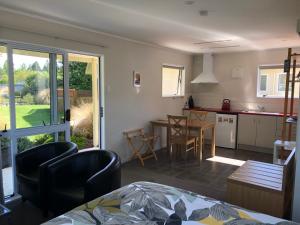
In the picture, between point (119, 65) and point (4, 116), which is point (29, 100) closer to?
point (4, 116)

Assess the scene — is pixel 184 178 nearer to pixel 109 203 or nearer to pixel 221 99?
pixel 109 203

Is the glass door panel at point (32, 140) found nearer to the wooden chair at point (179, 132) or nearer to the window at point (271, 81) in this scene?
the wooden chair at point (179, 132)

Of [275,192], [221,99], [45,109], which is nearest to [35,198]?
[45,109]

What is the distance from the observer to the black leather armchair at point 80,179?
230 centimetres

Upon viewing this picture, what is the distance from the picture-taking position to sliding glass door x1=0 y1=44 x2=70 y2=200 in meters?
3.02

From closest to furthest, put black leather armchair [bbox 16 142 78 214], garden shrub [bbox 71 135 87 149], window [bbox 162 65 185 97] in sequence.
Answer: black leather armchair [bbox 16 142 78 214], garden shrub [bbox 71 135 87 149], window [bbox 162 65 185 97]

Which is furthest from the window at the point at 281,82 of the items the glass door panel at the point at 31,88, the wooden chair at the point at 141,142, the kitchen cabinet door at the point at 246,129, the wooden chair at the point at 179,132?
the glass door panel at the point at 31,88

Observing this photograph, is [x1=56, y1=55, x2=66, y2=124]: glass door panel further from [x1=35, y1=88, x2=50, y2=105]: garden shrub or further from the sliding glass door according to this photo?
[x1=35, y1=88, x2=50, y2=105]: garden shrub

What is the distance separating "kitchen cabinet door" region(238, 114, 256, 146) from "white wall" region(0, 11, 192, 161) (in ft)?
5.32

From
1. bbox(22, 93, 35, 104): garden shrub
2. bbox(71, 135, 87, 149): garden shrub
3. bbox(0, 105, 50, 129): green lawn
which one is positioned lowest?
bbox(71, 135, 87, 149): garden shrub

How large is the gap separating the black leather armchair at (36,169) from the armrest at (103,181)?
63 centimetres

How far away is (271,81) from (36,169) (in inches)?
209

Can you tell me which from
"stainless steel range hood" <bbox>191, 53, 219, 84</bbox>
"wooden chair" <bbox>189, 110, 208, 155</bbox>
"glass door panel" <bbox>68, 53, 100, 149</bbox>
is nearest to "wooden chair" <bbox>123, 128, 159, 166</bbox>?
"wooden chair" <bbox>189, 110, 208, 155</bbox>

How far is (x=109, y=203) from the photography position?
5.83 ft
